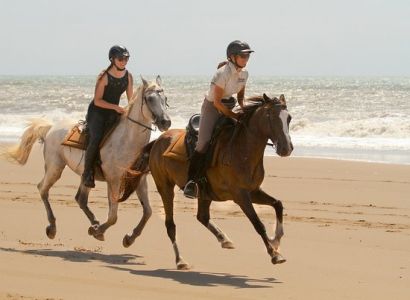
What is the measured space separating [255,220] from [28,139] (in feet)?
16.6

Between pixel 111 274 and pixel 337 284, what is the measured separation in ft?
Answer: 6.97

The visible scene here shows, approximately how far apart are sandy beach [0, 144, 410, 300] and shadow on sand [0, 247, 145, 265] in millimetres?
11

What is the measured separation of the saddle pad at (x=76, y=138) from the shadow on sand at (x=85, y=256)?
149cm

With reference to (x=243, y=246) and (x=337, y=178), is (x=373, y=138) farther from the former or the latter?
(x=243, y=246)

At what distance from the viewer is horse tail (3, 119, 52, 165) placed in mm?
12414

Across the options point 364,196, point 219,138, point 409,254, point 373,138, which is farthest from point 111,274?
point 373,138

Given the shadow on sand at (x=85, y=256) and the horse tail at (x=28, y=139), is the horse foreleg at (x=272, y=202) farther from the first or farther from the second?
the horse tail at (x=28, y=139)

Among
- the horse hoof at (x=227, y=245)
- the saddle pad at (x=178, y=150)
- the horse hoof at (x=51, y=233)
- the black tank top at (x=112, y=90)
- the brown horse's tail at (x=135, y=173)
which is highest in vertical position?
the black tank top at (x=112, y=90)

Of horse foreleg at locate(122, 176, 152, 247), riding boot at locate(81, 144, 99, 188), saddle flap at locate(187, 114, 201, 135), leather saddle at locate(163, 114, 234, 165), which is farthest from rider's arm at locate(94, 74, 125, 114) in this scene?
saddle flap at locate(187, 114, 201, 135)

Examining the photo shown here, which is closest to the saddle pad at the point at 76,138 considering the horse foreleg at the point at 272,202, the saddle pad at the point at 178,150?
the saddle pad at the point at 178,150

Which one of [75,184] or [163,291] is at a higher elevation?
[163,291]

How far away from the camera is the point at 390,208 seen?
1384 cm

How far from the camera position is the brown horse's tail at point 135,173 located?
33.3 ft

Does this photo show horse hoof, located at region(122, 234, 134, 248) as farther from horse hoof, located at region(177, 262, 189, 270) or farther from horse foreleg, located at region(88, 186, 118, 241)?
horse hoof, located at region(177, 262, 189, 270)
